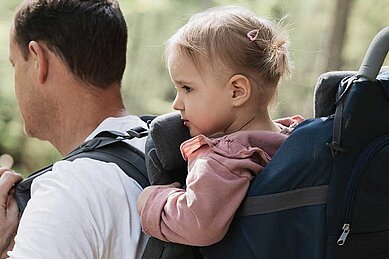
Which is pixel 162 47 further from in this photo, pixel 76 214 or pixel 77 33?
pixel 76 214

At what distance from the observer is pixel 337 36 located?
19.6 ft

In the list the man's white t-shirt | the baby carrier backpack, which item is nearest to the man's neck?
the man's white t-shirt

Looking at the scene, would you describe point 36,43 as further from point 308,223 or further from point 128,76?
point 128,76

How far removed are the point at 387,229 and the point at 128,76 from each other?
5.16m

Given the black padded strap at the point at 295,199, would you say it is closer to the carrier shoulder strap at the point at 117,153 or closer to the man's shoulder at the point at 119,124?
the carrier shoulder strap at the point at 117,153

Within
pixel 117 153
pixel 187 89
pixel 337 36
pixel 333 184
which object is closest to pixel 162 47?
pixel 337 36

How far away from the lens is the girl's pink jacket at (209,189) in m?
1.70

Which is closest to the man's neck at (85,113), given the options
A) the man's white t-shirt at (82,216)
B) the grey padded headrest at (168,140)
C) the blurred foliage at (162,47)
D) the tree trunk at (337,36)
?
the man's white t-shirt at (82,216)

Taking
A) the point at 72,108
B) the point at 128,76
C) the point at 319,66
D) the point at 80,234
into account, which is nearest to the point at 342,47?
the point at 319,66

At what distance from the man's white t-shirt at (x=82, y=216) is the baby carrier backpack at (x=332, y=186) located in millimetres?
340

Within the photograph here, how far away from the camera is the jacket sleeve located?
1.70 metres

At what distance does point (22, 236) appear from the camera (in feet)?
6.20

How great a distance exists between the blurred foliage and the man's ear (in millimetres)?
3517

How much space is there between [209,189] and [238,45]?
343mm
